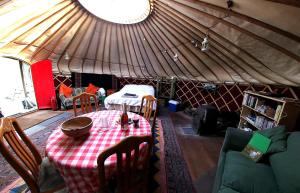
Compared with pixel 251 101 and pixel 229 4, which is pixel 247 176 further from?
pixel 251 101

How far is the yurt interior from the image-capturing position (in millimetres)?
972

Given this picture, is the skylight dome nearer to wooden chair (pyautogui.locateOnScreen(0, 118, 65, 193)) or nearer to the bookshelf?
wooden chair (pyautogui.locateOnScreen(0, 118, 65, 193))

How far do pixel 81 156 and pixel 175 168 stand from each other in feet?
4.26

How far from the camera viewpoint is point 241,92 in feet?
10.7

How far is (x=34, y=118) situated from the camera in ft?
10.2

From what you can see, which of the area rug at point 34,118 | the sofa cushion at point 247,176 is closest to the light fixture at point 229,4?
the sofa cushion at point 247,176

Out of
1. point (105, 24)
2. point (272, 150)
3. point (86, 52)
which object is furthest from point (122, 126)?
point (86, 52)

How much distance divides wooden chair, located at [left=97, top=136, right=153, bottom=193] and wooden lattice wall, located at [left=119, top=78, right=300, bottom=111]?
2.72 m

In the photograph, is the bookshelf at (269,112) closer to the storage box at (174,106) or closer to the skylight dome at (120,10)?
the storage box at (174,106)

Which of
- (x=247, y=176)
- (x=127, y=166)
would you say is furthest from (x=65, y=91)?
(x=247, y=176)

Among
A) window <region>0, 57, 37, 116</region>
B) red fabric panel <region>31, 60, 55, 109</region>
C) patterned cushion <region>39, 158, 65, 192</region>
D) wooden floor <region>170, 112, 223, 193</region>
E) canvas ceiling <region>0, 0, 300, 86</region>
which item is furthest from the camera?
window <region>0, 57, 37, 116</region>

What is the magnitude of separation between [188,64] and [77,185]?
3.12 metres

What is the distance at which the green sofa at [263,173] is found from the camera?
1046 mm

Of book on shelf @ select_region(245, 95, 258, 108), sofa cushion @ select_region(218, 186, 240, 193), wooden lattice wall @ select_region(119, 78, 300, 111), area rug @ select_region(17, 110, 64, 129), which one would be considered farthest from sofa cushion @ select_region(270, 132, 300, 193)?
area rug @ select_region(17, 110, 64, 129)
